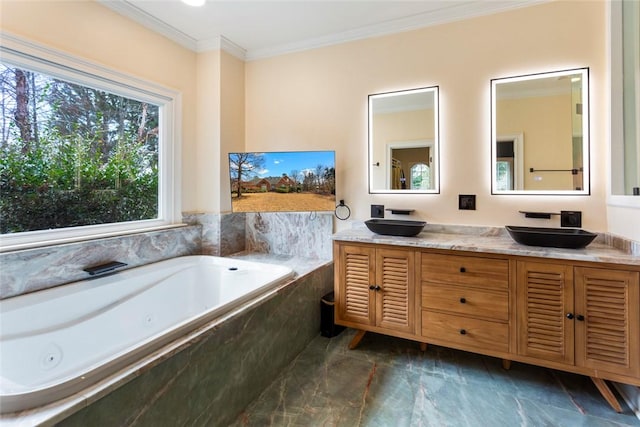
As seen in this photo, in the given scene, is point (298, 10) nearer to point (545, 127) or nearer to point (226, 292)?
point (545, 127)

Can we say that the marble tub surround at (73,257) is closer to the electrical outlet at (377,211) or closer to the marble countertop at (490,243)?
the marble countertop at (490,243)

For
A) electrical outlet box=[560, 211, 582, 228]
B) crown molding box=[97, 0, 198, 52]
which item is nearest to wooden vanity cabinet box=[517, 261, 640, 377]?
electrical outlet box=[560, 211, 582, 228]

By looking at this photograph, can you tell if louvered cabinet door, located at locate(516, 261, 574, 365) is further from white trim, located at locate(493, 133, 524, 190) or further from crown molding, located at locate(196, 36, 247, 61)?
crown molding, located at locate(196, 36, 247, 61)

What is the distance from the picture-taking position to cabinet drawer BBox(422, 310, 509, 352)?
1.85 m

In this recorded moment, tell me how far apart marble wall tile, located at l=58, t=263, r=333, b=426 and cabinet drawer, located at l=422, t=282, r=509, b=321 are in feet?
3.02

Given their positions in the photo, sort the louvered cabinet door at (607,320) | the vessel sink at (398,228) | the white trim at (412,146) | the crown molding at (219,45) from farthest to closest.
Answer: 1. the crown molding at (219,45)
2. the white trim at (412,146)
3. the vessel sink at (398,228)
4. the louvered cabinet door at (607,320)

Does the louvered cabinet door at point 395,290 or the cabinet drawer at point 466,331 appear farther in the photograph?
the louvered cabinet door at point 395,290

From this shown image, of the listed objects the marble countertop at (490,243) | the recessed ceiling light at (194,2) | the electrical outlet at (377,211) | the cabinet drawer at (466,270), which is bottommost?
the cabinet drawer at (466,270)

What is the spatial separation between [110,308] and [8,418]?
1137mm

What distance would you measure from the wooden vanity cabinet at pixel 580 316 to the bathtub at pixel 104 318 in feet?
5.12

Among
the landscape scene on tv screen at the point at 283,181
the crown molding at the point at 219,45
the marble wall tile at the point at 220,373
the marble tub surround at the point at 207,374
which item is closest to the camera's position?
the marble tub surround at the point at 207,374

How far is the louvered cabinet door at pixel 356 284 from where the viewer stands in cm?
220

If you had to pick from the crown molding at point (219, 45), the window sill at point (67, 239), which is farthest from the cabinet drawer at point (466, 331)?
the crown molding at point (219, 45)

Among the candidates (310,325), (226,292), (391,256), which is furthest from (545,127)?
(226,292)
